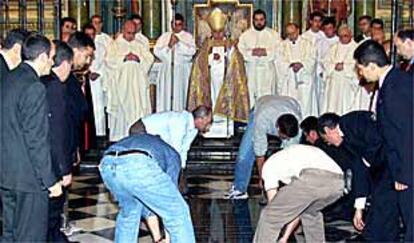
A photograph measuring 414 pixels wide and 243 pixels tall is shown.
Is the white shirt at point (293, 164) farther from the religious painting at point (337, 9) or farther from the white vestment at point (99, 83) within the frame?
the religious painting at point (337, 9)

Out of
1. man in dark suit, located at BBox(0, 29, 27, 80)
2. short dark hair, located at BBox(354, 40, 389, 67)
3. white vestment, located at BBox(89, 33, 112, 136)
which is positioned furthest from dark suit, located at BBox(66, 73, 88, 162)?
white vestment, located at BBox(89, 33, 112, 136)

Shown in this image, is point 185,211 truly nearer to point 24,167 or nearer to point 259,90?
point 24,167

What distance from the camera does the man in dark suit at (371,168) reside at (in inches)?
272

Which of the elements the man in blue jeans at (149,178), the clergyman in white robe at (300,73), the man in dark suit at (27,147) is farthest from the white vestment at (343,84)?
the man in dark suit at (27,147)

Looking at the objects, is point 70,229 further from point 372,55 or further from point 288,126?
point 372,55

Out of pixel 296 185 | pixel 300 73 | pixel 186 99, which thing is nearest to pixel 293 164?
pixel 296 185

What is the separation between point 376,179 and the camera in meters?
7.07

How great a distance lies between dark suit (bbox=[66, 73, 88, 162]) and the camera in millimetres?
6984

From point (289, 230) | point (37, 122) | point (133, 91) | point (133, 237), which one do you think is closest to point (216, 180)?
point (133, 91)

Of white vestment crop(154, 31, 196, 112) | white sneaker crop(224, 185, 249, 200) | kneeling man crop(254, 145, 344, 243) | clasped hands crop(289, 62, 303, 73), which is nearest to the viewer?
kneeling man crop(254, 145, 344, 243)

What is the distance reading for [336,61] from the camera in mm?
13008

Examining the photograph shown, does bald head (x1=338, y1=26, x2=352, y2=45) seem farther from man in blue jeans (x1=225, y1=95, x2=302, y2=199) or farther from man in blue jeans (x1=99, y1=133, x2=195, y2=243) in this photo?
man in blue jeans (x1=99, y1=133, x2=195, y2=243)

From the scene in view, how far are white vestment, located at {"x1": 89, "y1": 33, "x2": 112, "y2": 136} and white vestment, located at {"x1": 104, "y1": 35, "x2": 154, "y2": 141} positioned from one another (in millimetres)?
100

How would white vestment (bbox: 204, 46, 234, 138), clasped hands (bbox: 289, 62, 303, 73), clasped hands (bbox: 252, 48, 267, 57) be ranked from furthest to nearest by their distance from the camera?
clasped hands (bbox: 252, 48, 267, 57) → clasped hands (bbox: 289, 62, 303, 73) → white vestment (bbox: 204, 46, 234, 138)
